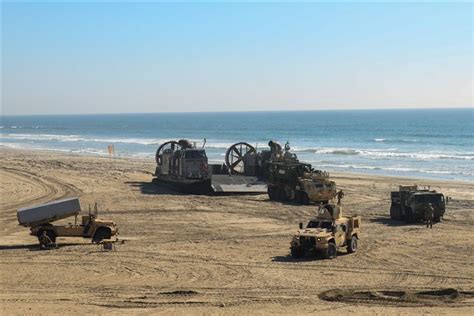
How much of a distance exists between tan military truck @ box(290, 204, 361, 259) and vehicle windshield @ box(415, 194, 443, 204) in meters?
7.39

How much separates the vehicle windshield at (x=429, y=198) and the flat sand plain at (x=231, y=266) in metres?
1.02

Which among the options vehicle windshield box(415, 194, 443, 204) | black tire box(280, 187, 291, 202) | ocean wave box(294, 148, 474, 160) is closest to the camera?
vehicle windshield box(415, 194, 443, 204)

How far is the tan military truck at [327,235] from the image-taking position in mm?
20422

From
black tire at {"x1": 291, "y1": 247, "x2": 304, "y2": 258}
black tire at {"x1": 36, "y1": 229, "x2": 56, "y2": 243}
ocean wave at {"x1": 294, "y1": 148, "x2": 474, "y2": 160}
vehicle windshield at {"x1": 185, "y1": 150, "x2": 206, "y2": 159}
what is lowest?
black tire at {"x1": 291, "y1": 247, "x2": 304, "y2": 258}

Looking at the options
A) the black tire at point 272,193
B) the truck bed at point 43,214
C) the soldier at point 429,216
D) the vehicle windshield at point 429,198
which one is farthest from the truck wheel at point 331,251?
the black tire at point 272,193

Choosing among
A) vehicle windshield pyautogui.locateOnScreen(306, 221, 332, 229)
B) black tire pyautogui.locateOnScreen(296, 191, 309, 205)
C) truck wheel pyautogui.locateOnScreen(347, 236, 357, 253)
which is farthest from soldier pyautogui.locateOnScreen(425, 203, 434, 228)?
vehicle windshield pyautogui.locateOnScreen(306, 221, 332, 229)

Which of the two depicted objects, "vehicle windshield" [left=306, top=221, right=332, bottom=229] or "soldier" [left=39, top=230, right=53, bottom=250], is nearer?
"vehicle windshield" [left=306, top=221, right=332, bottom=229]

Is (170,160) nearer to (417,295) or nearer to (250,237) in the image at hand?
(250,237)

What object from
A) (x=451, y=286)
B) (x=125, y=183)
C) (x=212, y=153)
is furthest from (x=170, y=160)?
(x=212, y=153)

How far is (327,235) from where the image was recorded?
20.5 m

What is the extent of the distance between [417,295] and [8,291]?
→ 9636 mm

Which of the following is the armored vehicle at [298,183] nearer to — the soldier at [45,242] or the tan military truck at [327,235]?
the tan military truck at [327,235]

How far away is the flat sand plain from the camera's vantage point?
50.4ft

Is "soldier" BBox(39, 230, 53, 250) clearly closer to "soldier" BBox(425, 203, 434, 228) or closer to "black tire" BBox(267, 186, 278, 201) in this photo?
"soldier" BBox(425, 203, 434, 228)
